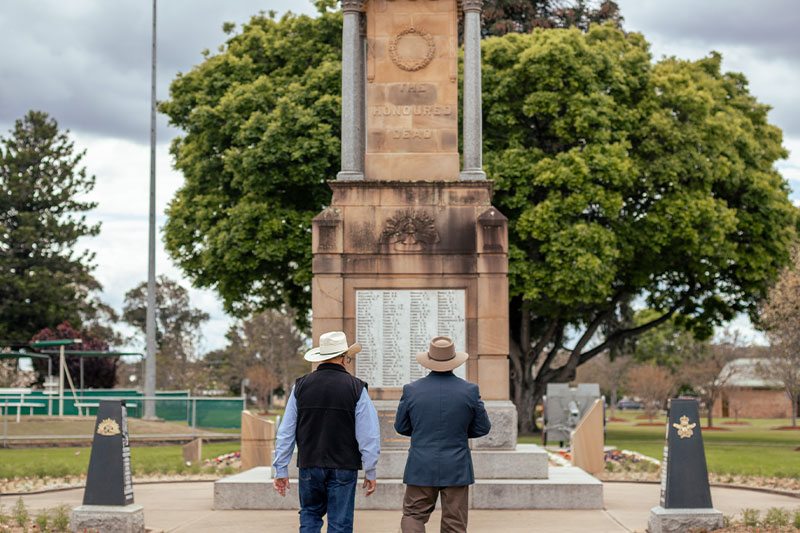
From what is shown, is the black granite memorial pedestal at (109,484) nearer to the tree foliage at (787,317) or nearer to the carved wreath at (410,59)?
the carved wreath at (410,59)

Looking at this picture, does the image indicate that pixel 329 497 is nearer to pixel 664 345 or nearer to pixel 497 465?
pixel 497 465

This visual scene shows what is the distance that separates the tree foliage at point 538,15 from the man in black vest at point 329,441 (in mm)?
29819

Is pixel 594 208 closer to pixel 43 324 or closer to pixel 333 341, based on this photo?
pixel 333 341

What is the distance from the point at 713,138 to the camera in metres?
30.6

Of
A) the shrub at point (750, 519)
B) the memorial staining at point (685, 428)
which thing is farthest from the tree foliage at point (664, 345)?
the memorial staining at point (685, 428)

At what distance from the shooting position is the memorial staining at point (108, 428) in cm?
1011

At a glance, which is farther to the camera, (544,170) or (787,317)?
(787,317)

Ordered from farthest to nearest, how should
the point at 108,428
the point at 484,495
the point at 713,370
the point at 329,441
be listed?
1. the point at 713,370
2. the point at 484,495
3. the point at 108,428
4. the point at 329,441

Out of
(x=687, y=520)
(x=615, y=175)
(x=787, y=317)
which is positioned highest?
(x=615, y=175)

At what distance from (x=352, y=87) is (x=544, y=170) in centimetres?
1406

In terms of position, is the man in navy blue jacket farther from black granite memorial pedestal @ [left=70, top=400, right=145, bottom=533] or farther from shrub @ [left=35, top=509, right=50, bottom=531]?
shrub @ [left=35, top=509, right=50, bottom=531]

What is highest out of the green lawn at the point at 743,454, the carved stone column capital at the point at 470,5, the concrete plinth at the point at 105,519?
the carved stone column capital at the point at 470,5

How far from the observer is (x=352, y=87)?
1534cm

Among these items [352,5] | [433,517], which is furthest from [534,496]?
[352,5]
